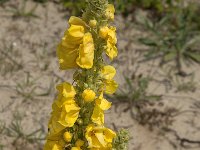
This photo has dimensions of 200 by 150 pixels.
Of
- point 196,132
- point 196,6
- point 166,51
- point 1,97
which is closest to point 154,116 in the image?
point 196,132

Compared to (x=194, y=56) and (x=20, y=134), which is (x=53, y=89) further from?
(x=194, y=56)

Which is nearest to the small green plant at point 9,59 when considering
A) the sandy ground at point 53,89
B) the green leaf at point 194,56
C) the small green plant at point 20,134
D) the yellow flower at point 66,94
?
the sandy ground at point 53,89

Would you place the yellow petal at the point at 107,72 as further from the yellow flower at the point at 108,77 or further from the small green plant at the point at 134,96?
the small green plant at the point at 134,96

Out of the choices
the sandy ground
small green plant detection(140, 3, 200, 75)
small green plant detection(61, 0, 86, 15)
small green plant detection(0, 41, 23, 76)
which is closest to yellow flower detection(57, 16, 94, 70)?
the sandy ground

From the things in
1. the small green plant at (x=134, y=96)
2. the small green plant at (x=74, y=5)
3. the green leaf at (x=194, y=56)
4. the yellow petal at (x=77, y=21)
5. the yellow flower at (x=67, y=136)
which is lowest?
the yellow flower at (x=67, y=136)

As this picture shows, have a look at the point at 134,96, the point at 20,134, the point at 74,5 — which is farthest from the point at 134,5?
the point at 20,134

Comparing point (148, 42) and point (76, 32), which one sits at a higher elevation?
point (148, 42)

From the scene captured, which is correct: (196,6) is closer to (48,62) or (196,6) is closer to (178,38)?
(178,38)
